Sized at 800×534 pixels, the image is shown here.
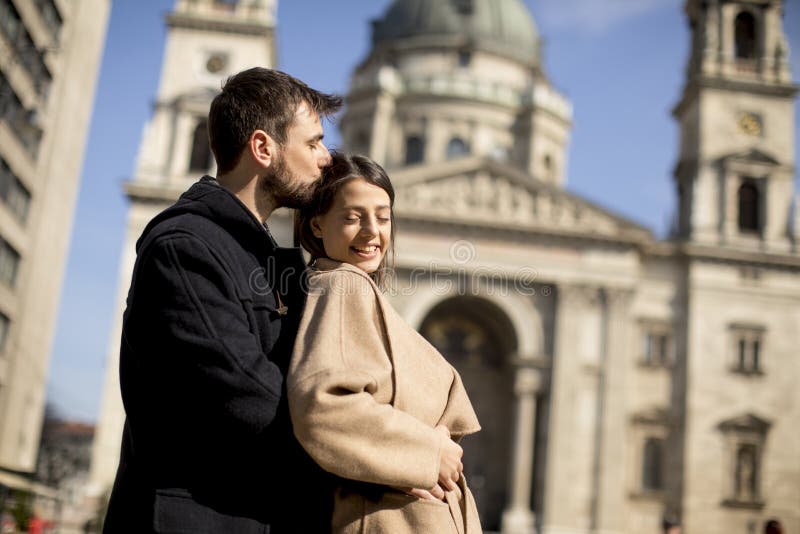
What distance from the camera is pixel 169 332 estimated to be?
98.1 inches

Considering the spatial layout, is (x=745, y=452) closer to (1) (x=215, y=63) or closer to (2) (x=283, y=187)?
(1) (x=215, y=63)

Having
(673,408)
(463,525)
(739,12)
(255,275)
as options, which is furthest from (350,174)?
(739,12)

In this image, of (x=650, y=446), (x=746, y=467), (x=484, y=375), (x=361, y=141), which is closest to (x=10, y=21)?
(x=361, y=141)

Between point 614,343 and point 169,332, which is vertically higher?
point 614,343

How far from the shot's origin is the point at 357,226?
304 centimetres

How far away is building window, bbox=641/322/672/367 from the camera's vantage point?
109ft

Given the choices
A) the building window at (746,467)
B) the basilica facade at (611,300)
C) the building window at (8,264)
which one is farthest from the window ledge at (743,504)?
the building window at (8,264)

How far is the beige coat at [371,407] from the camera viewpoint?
243cm

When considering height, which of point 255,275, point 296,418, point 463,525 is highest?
point 255,275

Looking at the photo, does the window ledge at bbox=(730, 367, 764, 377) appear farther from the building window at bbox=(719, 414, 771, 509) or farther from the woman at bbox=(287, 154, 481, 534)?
the woman at bbox=(287, 154, 481, 534)

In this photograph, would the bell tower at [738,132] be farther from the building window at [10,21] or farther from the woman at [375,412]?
the woman at [375,412]

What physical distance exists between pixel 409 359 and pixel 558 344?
30377 mm

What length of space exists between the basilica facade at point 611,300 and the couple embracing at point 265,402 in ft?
93.7

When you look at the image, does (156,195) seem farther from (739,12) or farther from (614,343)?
(739,12)
